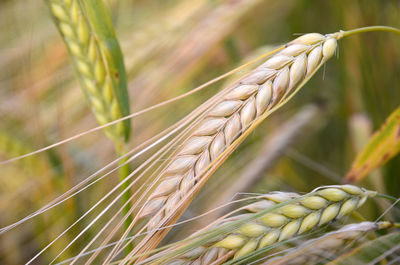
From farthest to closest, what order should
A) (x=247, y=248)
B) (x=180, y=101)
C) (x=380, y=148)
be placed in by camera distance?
(x=180, y=101), (x=380, y=148), (x=247, y=248)

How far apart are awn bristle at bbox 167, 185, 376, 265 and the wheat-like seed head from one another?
0.63ft

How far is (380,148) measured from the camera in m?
0.65

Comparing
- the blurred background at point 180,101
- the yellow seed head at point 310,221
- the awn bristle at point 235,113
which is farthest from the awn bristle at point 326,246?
the blurred background at point 180,101

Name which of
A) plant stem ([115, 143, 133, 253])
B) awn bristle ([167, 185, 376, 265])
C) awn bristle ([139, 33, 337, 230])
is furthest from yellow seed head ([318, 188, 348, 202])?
plant stem ([115, 143, 133, 253])

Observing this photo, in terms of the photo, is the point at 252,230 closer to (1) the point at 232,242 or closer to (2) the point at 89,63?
(1) the point at 232,242

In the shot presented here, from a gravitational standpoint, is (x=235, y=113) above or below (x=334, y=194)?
above

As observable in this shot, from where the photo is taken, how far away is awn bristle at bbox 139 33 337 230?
0.42m

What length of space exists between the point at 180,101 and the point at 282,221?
1.45 feet

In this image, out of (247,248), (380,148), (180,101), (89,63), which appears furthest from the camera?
(180,101)

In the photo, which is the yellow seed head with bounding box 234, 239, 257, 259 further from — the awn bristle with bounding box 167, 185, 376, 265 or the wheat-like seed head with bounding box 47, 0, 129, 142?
the wheat-like seed head with bounding box 47, 0, 129, 142

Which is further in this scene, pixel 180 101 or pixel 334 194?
pixel 180 101

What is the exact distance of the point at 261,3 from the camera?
82 centimetres

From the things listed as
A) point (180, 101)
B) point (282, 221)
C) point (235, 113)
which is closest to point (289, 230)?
point (282, 221)

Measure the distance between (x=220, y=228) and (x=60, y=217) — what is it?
1.17 feet
